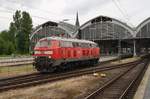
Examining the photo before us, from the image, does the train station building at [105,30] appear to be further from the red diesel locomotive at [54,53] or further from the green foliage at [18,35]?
the red diesel locomotive at [54,53]

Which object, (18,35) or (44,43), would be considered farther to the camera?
(18,35)

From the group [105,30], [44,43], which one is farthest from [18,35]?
[44,43]

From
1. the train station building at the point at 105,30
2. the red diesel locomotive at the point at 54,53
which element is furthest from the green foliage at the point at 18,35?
the red diesel locomotive at the point at 54,53

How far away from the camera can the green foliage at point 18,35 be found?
298ft

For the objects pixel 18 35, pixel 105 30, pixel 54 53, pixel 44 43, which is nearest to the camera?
pixel 54 53

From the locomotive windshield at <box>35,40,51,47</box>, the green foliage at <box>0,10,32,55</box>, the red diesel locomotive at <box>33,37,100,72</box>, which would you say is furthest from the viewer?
the green foliage at <box>0,10,32,55</box>

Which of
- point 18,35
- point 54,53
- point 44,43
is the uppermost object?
point 18,35

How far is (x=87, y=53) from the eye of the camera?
4012 centimetres

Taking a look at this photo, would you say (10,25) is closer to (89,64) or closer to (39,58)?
(89,64)

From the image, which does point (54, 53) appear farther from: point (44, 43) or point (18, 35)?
point (18, 35)

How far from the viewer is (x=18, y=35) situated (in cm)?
9619

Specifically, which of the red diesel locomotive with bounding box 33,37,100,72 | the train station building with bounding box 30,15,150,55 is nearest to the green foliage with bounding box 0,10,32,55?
the train station building with bounding box 30,15,150,55

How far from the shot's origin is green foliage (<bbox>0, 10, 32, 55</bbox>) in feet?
298

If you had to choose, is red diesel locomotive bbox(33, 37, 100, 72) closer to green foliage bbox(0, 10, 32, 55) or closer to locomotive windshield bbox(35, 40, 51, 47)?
locomotive windshield bbox(35, 40, 51, 47)
